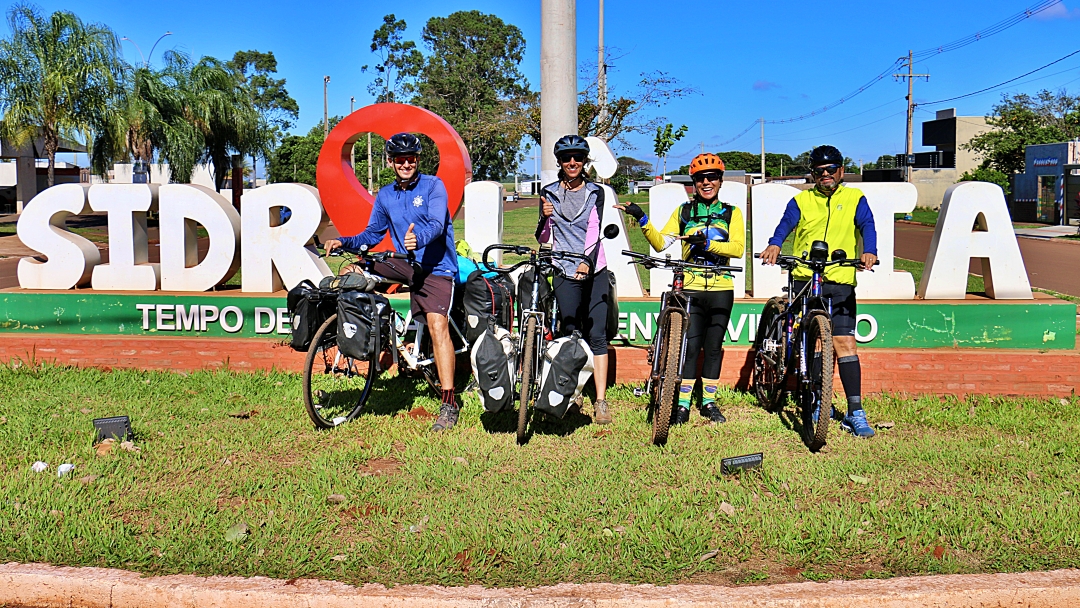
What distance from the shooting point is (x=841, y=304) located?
6.03 meters

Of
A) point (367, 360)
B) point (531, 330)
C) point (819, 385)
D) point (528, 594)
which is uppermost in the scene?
point (531, 330)

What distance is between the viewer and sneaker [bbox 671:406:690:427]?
6.20 m

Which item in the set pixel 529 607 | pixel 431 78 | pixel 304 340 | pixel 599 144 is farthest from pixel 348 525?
pixel 431 78

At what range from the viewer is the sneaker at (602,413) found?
20.5 feet

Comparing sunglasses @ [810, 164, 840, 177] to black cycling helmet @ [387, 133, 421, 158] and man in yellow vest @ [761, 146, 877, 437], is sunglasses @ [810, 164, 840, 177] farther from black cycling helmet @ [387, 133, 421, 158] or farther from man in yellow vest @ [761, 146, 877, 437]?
black cycling helmet @ [387, 133, 421, 158]

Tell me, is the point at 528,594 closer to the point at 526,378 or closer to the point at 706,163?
the point at 526,378

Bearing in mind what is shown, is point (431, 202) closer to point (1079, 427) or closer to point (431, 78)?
point (1079, 427)

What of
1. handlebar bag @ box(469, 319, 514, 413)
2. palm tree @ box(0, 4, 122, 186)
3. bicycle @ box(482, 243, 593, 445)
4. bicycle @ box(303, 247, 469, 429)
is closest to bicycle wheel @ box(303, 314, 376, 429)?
bicycle @ box(303, 247, 469, 429)

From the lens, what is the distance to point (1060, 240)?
2786 centimetres

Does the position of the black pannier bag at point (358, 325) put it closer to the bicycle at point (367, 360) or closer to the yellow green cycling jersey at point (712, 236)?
the bicycle at point (367, 360)

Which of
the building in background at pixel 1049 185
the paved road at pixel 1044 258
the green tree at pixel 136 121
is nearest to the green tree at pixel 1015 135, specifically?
the building in background at pixel 1049 185

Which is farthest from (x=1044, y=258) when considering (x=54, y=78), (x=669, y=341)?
(x=54, y=78)

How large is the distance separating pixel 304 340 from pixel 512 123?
26.1 m

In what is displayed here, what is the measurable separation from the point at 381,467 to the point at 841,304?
2.96 metres
